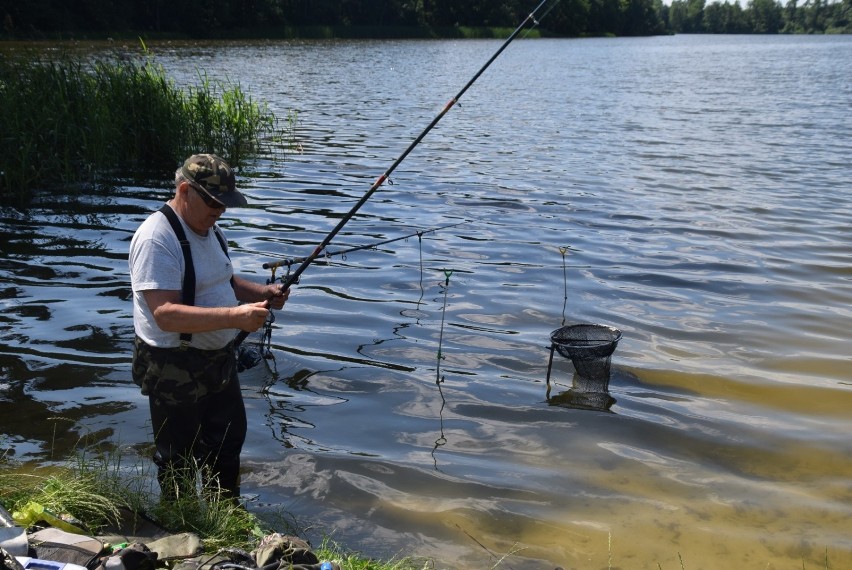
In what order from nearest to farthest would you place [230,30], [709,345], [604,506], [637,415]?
[604,506]
[637,415]
[709,345]
[230,30]

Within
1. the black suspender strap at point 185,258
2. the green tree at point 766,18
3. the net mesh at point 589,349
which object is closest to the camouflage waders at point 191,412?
the black suspender strap at point 185,258

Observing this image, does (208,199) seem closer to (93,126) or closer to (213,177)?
(213,177)

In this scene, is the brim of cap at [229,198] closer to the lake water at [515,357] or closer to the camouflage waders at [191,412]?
the camouflage waders at [191,412]

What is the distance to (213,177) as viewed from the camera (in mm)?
4262

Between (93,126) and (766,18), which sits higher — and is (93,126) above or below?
below

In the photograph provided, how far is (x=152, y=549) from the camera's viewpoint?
3.97 metres

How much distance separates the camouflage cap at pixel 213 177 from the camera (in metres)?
4.24

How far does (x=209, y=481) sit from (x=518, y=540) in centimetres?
182

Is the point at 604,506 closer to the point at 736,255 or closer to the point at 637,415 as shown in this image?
the point at 637,415

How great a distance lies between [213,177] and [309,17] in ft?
287

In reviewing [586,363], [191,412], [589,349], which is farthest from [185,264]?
[586,363]

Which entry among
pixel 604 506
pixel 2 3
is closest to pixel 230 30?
pixel 2 3

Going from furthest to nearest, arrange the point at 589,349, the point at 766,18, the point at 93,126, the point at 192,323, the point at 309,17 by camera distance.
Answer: the point at 766,18
the point at 309,17
the point at 93,126
the point at 589,349
the point at 192,323

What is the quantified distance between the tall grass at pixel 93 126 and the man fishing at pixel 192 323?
29.8ft
